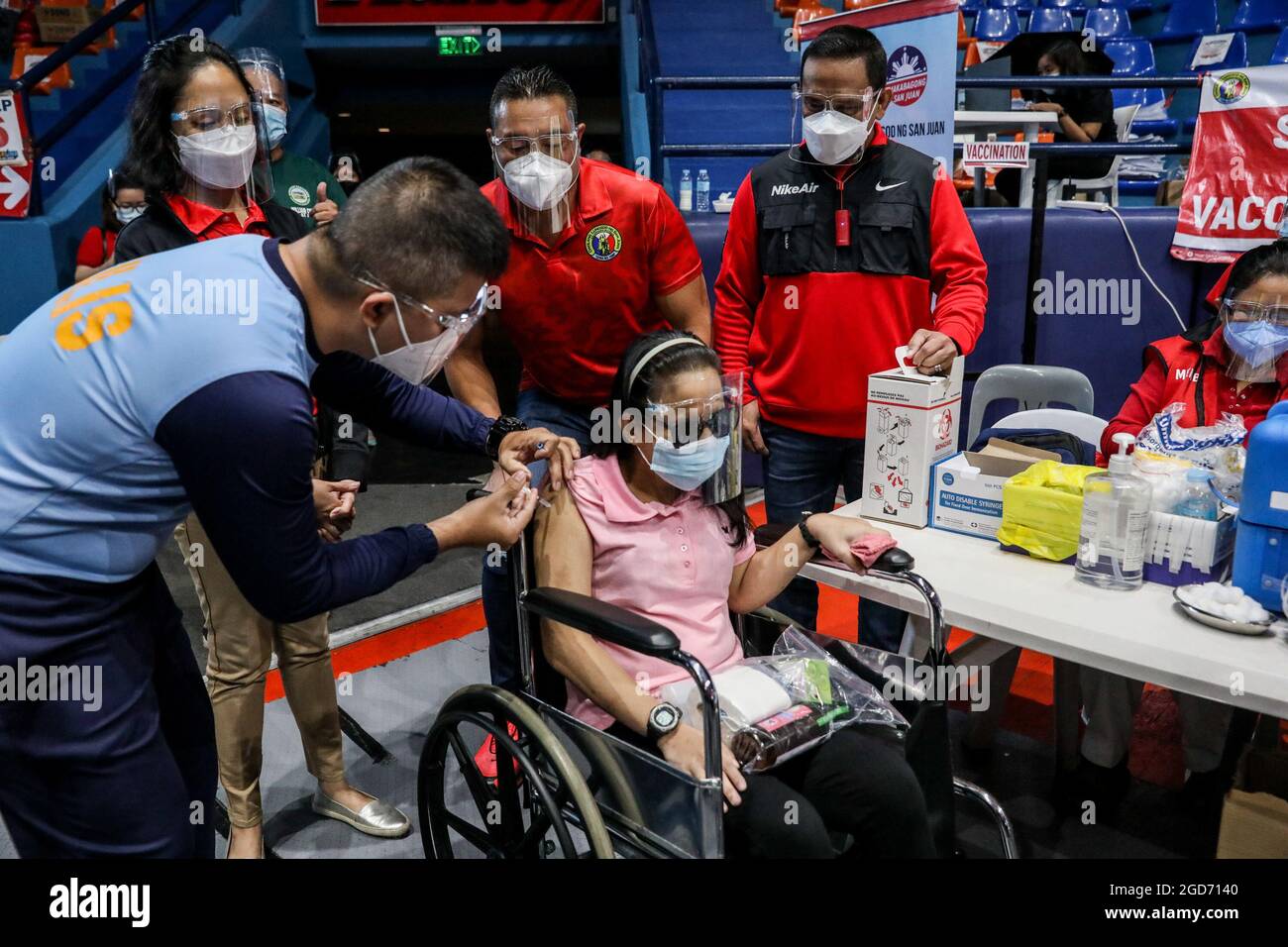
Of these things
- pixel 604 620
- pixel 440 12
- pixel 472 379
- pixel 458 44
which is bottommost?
pixel 604 620

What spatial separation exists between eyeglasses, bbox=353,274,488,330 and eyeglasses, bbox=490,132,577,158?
0.91 meters

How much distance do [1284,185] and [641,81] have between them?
4258mm

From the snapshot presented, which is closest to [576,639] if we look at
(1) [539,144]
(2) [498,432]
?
(2) [498,432]

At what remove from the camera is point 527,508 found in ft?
5.63

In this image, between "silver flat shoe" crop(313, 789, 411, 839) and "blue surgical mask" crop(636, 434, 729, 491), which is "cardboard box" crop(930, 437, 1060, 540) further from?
"silver flat shoe" crop(313, 789, 411, 839)

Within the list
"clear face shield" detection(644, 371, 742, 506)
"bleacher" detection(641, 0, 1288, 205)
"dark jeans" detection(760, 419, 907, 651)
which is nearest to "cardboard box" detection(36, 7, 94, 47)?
"bleacher" detection(641, 0, 1288, 205)

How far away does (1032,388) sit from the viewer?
11.4ft

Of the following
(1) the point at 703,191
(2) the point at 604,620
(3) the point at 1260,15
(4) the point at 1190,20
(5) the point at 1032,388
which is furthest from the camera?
(4) the point at 1190,20

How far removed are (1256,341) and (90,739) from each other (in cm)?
236

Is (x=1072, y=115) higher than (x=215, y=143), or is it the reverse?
(x=1072, y=115)

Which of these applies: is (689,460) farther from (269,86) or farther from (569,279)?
(269,86)

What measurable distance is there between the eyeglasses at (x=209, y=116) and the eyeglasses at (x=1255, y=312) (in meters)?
2.16

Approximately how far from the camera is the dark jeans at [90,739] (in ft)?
4.43

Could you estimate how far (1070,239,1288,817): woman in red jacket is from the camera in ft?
7.57
